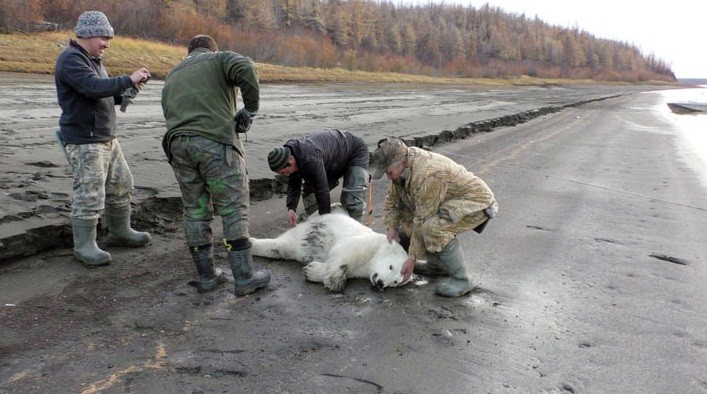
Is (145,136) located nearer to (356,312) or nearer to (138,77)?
(138,77)

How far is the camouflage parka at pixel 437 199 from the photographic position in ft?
14.2

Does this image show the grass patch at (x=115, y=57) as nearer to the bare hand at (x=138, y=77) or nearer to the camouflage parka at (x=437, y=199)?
the bare hand at (x=138, y=77)

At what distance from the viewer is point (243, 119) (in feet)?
14.0

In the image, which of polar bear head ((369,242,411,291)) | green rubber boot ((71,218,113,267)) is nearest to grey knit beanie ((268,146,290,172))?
polar bear head ((369,242,411,291))

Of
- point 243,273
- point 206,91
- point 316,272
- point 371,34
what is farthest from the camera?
point 371,34

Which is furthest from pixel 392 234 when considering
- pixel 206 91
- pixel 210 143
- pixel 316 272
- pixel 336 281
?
pixel 206 91

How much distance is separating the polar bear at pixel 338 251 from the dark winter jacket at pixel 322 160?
0.91 feet

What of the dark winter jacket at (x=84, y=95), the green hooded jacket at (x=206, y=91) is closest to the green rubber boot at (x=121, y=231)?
the dark winter jacket at (x=84, y=95)

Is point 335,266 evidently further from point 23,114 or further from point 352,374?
point 23,114

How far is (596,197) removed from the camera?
8766 millimetres

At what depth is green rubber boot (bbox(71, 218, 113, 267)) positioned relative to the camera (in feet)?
15.6

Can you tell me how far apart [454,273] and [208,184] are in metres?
2.08

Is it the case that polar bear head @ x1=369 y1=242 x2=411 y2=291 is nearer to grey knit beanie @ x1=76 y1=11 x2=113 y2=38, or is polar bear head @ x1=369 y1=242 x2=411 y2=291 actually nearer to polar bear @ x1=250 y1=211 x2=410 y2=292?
polar bear @ x1=250 y1=211 x2=410 y2=292

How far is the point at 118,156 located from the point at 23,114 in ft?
26.2
